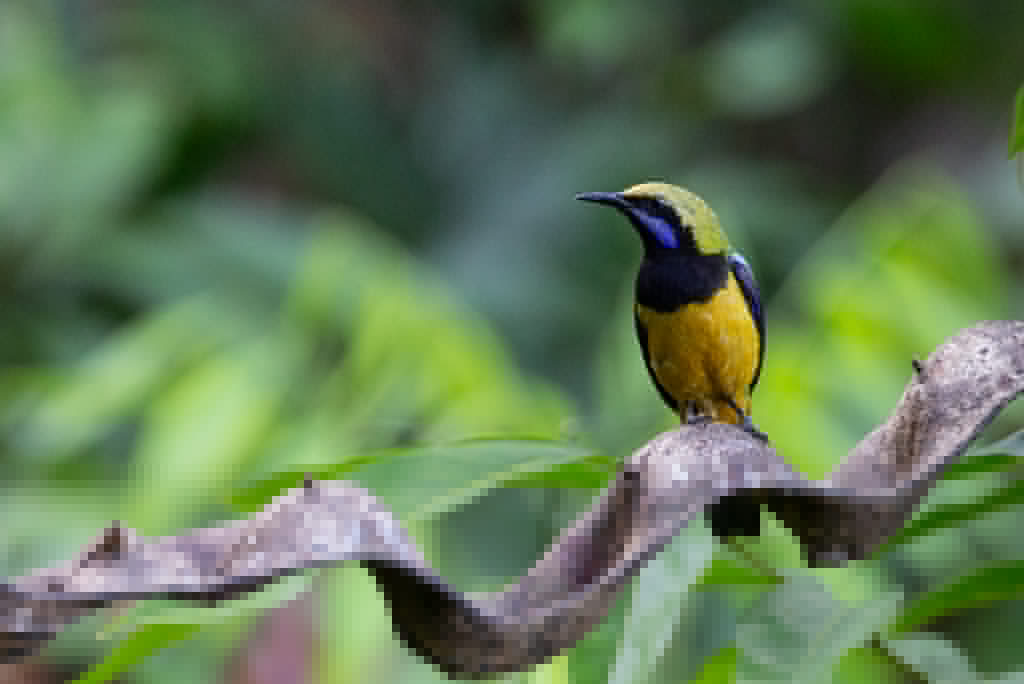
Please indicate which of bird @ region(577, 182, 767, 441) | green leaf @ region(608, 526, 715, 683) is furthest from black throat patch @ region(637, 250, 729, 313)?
green leaf @ region(608, 526, 715, 683)

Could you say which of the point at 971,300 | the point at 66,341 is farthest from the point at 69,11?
the point at 971,300

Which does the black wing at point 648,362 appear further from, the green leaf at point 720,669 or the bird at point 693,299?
the green leaf at point 720,669

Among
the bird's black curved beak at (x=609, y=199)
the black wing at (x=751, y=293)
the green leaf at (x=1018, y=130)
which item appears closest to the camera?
the green leaf at (x=1018, y=130)

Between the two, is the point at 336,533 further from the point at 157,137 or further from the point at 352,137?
the point at 352,137

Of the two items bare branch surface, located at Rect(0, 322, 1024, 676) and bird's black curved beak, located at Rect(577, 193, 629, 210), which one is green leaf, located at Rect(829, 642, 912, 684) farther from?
bird's black curved beak, located at Rect(577, 193, 629, 210)

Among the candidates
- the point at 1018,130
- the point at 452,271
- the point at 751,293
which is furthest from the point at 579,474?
the point at 452,271

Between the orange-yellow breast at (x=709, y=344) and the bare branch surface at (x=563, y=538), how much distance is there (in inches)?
45.8

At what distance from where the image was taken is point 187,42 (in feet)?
18.8

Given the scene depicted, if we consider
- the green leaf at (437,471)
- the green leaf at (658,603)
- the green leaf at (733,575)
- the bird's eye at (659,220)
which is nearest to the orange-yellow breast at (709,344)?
the bird's eye at (659,220)

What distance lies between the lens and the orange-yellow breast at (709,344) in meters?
2.50

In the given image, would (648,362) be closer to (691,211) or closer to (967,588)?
(691,211)

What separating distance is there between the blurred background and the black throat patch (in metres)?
0.23

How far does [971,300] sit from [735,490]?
197 centimetres

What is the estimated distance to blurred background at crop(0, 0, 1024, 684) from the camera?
1.80m
